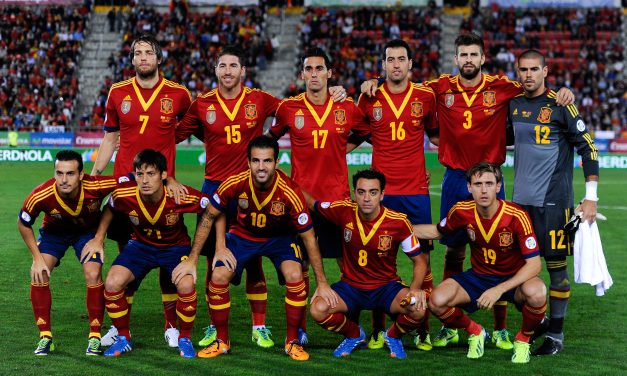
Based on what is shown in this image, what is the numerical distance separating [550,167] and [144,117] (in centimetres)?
334

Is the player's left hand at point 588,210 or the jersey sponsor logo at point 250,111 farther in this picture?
the jersey sponsor logo at point 250,111

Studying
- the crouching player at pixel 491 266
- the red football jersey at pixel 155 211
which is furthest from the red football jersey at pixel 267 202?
the crouching player at pixel 491 266

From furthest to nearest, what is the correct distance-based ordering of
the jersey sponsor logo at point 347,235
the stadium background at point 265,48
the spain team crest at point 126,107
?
the stadium background at point 265,48
the spain team crest at point 126,107
the jersey sponsor logo at point 347,235

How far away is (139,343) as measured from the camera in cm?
695

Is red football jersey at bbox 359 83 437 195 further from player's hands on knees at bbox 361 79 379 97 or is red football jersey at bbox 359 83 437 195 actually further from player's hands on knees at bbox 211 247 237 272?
player's hands on knees at bbox 211 247 237 272

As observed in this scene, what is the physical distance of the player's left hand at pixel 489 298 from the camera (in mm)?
6320

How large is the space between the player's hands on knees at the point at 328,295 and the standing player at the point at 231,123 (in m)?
0.77

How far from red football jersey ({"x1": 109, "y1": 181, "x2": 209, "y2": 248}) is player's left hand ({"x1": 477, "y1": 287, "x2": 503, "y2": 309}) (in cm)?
223

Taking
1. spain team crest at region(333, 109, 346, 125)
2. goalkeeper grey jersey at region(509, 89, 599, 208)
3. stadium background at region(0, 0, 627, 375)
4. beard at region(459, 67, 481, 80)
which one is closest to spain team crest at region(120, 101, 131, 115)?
spain team crest at region(333, 109, 346, 125)

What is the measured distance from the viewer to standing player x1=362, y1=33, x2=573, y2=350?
7.04 meters

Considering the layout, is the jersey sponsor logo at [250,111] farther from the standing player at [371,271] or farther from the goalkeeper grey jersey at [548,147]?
the goalkeeper grey jersey at [548,147]

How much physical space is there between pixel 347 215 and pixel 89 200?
Result: 79.0 inches

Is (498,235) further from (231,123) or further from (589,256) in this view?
(231,123)

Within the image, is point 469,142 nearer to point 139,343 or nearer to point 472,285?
point 472,285
